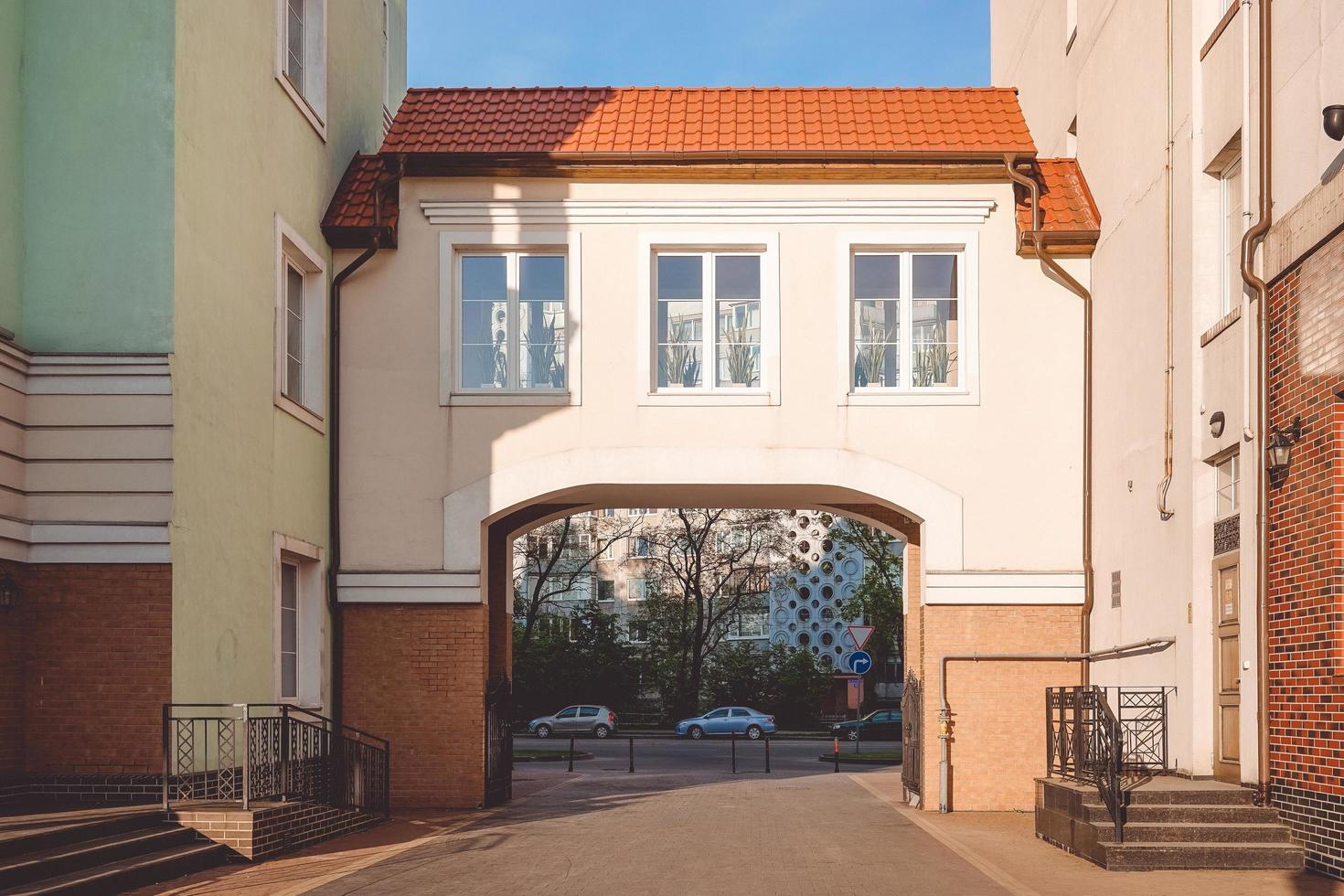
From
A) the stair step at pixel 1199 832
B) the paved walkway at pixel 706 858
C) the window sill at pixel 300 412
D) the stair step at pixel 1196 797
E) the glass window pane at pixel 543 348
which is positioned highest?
the glass window pane at pixel 543 348

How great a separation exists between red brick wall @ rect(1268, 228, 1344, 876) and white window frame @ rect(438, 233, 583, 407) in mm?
8757

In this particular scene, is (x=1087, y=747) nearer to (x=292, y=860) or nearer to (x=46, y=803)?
(x=292, y=860)

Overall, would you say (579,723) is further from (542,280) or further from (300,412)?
(300,412)

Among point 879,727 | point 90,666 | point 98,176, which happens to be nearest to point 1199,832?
point 90,666

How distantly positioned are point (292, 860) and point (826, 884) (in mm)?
4752

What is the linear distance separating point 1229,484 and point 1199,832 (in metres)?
3.38

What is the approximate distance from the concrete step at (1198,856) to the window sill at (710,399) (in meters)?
7.67

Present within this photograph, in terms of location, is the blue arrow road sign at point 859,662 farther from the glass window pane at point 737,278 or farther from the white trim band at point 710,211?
the white trim band at point 710,211

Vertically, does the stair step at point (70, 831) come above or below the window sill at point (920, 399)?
below

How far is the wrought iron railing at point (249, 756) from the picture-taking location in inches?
532

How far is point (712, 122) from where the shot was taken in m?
20.0

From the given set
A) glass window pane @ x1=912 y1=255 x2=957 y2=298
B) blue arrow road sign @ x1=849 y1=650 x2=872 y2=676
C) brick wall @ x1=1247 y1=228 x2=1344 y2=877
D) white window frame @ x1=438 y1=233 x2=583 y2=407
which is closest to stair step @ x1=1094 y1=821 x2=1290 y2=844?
brick wall @ x1=1247 y1=228 x2=1344 y2=877

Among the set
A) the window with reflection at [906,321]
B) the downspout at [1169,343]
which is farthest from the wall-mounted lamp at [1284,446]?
the window with reflection at [906,321]

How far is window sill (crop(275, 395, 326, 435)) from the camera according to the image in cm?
1692
